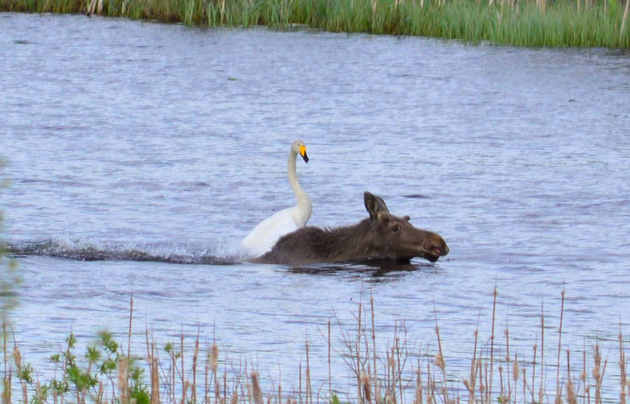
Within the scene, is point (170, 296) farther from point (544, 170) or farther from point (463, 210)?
point (544, 170)

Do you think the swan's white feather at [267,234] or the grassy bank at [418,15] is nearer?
the swan's white feather at [267,234]

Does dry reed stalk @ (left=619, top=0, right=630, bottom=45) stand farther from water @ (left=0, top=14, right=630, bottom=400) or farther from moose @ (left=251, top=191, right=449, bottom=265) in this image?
moose @ (left=251, top=191, right=449, bottom=265)

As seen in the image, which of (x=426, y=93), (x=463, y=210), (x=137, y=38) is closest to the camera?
(x=463, y=210)

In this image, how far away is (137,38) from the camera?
32.8 metres

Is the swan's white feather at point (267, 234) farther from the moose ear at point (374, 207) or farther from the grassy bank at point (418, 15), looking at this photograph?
the grassy bank at point (418, 15)

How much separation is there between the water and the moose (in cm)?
21

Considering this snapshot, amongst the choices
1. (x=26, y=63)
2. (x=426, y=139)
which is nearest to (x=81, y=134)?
(x=426, y=139)

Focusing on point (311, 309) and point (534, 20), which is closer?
point (311, 309)

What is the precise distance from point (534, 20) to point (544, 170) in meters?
12.7

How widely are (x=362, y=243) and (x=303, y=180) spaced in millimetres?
4704

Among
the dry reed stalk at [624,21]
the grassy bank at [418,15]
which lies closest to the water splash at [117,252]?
the dry reed stalk at [624,21]

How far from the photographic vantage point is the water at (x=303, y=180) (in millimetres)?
9625

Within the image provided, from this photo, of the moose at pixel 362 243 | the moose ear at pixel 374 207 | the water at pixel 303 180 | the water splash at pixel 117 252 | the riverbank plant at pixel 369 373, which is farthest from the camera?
the moose ear at pixel 374 207

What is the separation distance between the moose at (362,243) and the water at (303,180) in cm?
21
